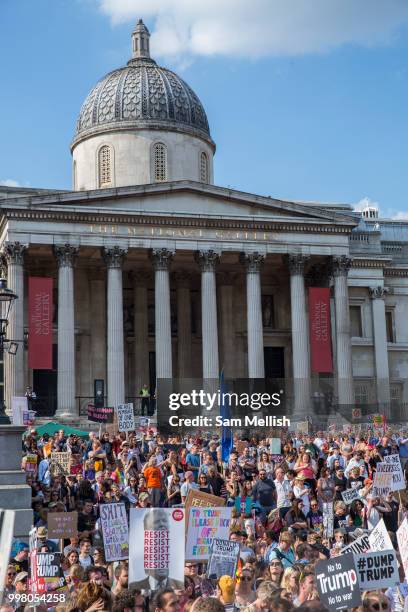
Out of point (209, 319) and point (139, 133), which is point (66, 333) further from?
point (139, 133)

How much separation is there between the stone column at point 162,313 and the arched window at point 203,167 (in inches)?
395

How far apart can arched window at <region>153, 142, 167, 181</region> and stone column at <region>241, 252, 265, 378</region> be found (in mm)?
8445

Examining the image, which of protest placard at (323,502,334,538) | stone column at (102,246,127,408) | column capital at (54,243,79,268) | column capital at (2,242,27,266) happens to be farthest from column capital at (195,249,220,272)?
protest placard at (323,502,334,538)

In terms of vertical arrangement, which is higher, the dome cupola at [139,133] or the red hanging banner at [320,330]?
the dome cupola at [139,133]

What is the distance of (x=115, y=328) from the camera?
45750 millimetres

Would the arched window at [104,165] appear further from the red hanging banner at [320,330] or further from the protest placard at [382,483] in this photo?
the protest placard at [382,483]

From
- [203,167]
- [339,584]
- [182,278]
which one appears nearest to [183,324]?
[182,278]

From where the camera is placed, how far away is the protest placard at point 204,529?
14.3 m

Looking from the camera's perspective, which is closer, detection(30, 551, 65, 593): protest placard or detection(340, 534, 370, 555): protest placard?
detection(340, 534, 370, 555): protest placard

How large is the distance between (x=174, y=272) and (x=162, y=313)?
5.74 m

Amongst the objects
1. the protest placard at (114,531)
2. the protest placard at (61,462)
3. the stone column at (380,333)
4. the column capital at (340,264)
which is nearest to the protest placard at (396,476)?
the protest placard at (114,531)

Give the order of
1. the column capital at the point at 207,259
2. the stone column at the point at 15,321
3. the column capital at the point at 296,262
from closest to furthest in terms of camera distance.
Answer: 1. the stone column at the point at 15,321
2. the column capital at the point at 207,259
3. the column capital at the point at 296,262

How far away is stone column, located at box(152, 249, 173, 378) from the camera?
46219 mm

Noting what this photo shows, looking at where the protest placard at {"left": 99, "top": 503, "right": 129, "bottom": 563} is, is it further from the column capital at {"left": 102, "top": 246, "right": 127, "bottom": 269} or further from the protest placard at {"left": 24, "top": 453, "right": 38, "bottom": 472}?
the column capital at {"left": 102, "top": 246, "right": 127, "bottom": 269}
